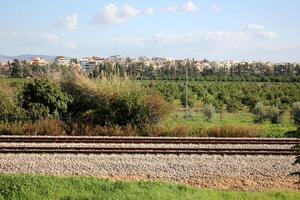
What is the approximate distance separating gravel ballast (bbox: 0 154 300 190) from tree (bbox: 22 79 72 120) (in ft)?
26.2

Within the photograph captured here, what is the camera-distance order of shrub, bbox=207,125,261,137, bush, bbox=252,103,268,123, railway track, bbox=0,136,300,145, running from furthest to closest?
bush, bbox=252,103,268,123 → shrub, bbox=207,125,261,137 → railway track, bbox=0,136,300,145

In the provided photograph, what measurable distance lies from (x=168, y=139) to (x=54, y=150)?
5.54m

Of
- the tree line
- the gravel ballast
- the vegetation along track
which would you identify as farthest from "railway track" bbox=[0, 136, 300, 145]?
the tree line

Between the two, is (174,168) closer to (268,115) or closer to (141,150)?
(141,150)

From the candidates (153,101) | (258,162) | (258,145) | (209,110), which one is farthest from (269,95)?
(258,162)

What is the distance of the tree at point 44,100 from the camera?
2659 cm

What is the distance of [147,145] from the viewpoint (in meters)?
21.0

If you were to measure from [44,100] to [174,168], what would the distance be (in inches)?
481

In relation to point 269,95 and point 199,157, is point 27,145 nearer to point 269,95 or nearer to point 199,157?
point 199,157

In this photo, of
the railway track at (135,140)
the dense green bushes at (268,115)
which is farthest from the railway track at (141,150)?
the dense green bushes at (268,115)

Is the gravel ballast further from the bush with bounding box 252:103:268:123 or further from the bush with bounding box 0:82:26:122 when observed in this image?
the bush with bounding box 252:103:268:123

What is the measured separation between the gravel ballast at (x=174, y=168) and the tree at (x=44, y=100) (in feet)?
26.2

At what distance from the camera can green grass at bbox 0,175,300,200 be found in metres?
12.7

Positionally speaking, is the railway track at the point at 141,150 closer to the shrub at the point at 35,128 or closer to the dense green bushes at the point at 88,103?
the shrub at the point at 35,128
